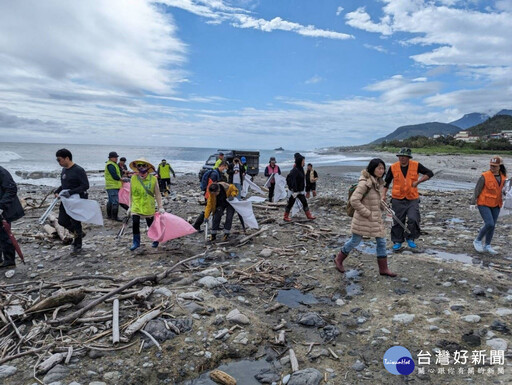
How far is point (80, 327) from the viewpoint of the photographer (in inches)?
146

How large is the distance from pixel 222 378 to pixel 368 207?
337cm

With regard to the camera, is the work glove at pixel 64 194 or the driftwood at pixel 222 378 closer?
the driftwood at pixel 222 378

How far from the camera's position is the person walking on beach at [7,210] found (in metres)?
5.65

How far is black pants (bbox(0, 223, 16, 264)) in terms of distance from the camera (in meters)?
5.87

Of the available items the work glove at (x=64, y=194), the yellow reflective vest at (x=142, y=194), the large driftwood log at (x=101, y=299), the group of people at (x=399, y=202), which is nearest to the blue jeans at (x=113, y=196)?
the work glove at (x=64, y=194)

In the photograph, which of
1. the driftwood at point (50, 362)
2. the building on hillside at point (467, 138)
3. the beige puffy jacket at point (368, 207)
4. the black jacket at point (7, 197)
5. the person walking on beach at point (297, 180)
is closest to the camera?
the driftwood at point (50, 362)

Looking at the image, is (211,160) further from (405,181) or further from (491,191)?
(491,191)

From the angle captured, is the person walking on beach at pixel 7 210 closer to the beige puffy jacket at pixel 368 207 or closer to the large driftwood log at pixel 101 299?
the large driftwood log at pixel 101 299

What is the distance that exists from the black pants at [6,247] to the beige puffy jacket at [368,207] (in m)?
6.21

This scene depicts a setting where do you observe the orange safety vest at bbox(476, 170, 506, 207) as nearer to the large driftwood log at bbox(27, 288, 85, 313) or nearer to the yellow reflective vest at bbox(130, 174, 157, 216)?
the yellow reflective vest at bbox(130, 174, 157, 216)

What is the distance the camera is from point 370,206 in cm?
516

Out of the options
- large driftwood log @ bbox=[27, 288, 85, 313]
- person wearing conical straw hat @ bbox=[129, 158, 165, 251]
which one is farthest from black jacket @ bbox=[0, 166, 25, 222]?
large driftwood log @ bbox=[27, 288, 85, 313]

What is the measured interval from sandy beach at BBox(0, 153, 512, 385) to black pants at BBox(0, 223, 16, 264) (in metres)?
0.40

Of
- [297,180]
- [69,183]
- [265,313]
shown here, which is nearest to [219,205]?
[297,180]
